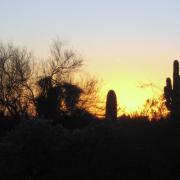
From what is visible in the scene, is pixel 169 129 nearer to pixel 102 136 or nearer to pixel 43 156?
pixel 102 136

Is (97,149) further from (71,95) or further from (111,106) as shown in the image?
(71,95)

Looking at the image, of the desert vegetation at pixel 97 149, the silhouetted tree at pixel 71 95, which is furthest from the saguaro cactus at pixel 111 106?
the silhouetted tree at pixel 71 95

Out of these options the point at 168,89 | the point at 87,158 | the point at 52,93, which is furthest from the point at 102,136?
the point at 52,93

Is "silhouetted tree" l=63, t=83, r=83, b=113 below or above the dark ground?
above

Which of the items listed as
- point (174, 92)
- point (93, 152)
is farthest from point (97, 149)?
point (174, 92)

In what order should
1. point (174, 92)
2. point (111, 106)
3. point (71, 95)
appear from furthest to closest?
point (71, 95), point (111, 106), point (174, 92)

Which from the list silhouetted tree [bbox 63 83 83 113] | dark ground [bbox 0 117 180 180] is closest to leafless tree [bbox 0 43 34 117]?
silhouetted tree [bbox 63 83 83 113]

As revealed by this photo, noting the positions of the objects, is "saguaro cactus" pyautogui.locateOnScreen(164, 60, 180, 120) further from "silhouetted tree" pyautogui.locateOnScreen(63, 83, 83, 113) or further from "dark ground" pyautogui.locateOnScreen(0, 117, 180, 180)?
"silhouetted tree" pyautogui.locateOnScreen(63, 83, 83, 113)

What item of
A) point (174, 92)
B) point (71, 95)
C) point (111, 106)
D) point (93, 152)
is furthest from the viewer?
point (71, 95)

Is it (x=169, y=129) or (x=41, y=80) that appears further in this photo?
(x=41, y=80)

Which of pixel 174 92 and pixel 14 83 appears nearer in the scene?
pixel 174 92

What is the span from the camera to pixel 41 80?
172 feet

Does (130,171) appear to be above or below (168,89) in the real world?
below

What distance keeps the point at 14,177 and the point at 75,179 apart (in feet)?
6.29
